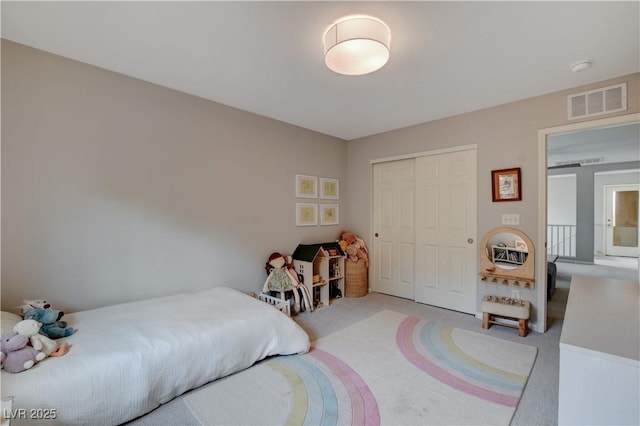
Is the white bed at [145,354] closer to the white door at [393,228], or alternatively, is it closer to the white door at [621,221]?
the white door at [393,228]

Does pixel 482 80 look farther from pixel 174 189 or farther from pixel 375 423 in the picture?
pixel 174 189

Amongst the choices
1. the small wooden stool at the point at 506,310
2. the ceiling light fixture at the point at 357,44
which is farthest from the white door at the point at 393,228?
the ceiling light fixture at the point at 357,44

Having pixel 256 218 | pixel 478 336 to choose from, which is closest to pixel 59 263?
pixel 256 218

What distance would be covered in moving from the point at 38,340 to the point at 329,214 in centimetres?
333

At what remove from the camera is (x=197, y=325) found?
2006mm

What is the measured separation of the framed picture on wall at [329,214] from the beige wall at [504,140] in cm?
125

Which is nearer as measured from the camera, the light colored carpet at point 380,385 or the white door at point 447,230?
the light colored carpet at point 380,385

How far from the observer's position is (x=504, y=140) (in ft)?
10.2

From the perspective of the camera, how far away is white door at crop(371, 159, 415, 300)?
402 centimetres

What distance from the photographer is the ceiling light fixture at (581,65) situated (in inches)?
87.3

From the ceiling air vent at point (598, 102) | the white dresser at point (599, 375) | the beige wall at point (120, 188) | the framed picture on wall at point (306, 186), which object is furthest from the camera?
the framed picture on wall at point (306, 186)

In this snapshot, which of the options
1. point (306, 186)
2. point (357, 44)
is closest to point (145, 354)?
point (357, 44)

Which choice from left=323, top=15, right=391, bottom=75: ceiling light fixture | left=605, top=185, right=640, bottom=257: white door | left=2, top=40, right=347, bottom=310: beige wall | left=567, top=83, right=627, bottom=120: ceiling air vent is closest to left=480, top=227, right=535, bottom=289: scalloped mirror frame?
left=567, top=83, right=627, bottom=120: ceiling air vent

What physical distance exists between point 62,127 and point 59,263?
1065mm
